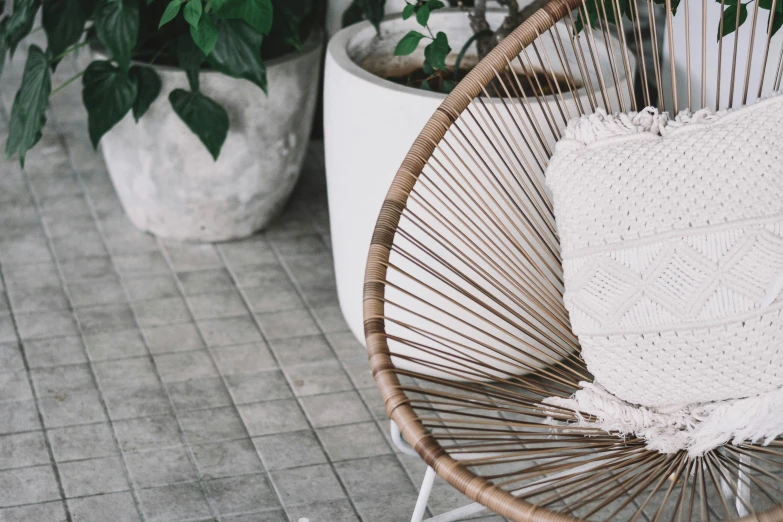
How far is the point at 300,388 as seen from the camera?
1.97 meters

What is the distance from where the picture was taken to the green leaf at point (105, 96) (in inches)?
82.1

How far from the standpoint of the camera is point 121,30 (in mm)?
1996

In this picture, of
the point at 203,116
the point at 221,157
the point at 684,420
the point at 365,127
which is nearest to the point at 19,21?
the point at 203,116

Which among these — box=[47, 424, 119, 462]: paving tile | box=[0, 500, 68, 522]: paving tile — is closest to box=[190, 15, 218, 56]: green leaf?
box=[47, 424, 119, 462]: paving tile

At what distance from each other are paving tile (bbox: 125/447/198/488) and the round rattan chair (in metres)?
0.45

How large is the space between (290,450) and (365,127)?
61cm

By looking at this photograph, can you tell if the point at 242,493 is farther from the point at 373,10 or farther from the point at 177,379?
the point at 373,10

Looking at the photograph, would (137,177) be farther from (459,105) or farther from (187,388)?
(459,105)

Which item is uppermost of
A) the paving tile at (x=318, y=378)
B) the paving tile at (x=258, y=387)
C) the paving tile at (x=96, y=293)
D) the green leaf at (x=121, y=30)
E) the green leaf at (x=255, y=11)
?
the green leaf at (x=255, y=11)

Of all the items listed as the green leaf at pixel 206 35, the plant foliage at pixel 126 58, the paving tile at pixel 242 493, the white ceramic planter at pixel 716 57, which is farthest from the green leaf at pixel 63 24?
the white ceramic planter at pixel 716 57

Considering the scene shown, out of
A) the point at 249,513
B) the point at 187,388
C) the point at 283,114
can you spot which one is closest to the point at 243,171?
the point at 283,114

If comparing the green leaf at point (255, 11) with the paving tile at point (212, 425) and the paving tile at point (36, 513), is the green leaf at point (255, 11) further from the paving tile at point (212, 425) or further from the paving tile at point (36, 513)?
the paving tile at point (36, 513)

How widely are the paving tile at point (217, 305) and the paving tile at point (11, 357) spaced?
38 cm

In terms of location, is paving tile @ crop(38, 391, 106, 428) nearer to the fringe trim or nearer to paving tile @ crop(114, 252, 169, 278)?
paving tile @ crop(114, 252, 169, 278)
